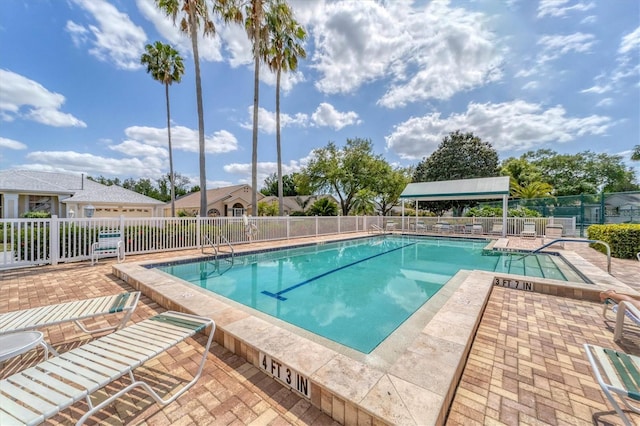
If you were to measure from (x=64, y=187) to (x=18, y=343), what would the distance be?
25.3m

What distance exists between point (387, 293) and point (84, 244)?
8164 millimetres

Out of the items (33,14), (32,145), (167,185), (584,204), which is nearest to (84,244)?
(33,14)

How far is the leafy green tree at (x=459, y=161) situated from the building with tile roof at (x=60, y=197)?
94.2ft

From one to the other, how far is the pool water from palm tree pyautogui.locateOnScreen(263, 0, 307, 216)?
840cm

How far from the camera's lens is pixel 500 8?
325 inches

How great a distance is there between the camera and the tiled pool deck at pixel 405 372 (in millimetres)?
1766

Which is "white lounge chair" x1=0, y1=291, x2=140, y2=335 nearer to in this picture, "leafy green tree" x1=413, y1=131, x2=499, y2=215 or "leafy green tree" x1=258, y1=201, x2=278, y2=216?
"leafy green tree" x1=258, y1=201, x2=278, y2=216

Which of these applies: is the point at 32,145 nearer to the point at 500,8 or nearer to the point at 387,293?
the point at 387,293

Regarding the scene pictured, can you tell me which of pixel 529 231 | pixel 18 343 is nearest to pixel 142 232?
pixel 18 343

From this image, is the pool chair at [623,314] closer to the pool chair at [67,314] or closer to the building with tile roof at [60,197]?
the pool chair at [67,314]

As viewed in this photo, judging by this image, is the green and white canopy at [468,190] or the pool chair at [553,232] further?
the green and white canopy at [468,190]

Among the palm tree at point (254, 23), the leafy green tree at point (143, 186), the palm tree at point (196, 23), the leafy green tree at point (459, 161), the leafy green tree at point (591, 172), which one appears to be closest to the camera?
the palm tree at point (196, 23)

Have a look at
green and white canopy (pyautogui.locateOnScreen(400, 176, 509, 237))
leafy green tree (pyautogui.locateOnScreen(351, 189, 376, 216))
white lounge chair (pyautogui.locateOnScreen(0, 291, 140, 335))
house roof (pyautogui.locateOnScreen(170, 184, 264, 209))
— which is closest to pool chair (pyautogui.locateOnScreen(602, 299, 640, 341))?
white lounge chair (pyautogui.locateOnScreen(0, 291, 140, 335))

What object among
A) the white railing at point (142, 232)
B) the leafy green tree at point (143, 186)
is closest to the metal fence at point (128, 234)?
the white railing at point (142, 232)
